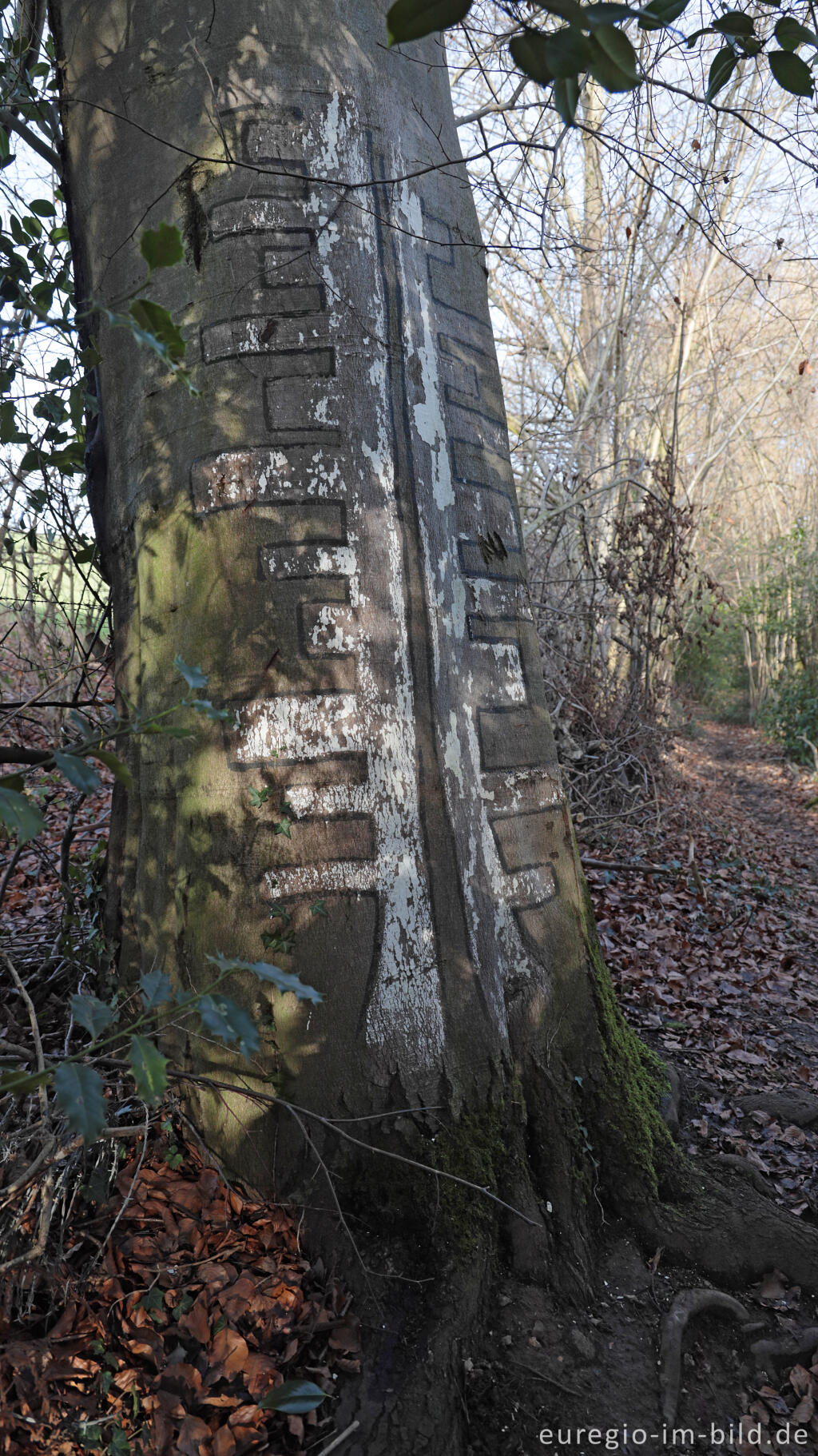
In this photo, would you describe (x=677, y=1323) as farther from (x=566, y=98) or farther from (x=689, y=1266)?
(x=566, y=98)

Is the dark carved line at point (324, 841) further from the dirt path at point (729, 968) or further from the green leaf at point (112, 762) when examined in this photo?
the dirt path at point (729, 968)

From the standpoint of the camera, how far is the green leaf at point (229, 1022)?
1.18 meters

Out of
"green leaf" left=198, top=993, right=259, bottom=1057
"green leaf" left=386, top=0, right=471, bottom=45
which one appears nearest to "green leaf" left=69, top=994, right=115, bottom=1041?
"green leaf" left=198, top=993, right=259, bottom=1057

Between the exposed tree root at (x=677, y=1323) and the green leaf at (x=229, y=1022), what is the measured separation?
1.29m

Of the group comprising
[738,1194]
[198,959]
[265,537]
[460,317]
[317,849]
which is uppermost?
[460,317]

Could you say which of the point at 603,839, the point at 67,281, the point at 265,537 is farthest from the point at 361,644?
the point at 603,839

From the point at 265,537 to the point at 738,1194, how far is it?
6.55 ft

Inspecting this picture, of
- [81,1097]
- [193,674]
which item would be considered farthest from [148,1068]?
[193,674]

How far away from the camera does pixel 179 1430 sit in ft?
5.17

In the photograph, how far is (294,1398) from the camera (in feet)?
5.12

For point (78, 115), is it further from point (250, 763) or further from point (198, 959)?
point (198, 959)

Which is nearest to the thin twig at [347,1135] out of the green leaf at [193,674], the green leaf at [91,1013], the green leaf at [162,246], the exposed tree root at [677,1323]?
the exposed tree root at [677,1323]

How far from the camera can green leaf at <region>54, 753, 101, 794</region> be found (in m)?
1.20

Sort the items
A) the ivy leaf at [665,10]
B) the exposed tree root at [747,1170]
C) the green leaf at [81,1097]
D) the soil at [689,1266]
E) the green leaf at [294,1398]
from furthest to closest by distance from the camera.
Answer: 1. the exposed tree root at [747,1170]
2. the soil at [689,1266]
3. the green leaf at [294,1398]
4. the ivy leaf at [665,10]
5. the green leaf at [81,1097]
